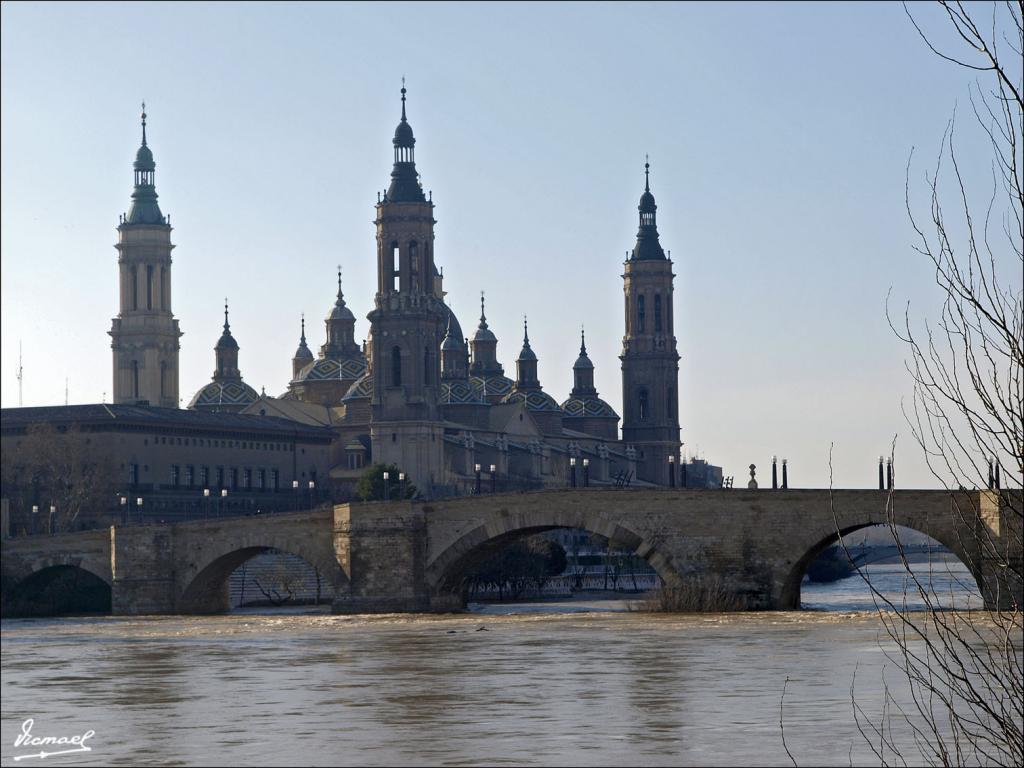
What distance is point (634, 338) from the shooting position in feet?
526

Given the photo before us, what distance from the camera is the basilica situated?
422ft

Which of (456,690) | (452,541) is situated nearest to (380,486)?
(452,541)

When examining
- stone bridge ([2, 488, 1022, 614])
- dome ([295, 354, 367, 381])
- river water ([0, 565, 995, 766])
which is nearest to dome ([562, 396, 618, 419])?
dome ([295, 354, 367, 381])

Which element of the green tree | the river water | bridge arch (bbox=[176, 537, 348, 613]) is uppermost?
the green tree

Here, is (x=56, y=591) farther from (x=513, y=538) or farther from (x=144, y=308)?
(x=144, y=308)

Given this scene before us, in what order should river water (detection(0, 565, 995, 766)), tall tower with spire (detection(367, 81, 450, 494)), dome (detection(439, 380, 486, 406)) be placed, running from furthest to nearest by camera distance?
dome (detection(439, 380, 486, 406)), tall tower with spire (detection(367, 81, 450, 494)), river water (detection(0, 565, 995, 766))

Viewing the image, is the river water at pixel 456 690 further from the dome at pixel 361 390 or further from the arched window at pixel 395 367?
the dome at pixel 361 390

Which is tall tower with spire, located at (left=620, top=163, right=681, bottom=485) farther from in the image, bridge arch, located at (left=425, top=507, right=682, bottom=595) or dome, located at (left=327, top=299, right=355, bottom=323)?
bridge arch, located at (left=425, top=507, right=682, bottom=595)

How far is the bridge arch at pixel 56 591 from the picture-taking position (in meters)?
73.9

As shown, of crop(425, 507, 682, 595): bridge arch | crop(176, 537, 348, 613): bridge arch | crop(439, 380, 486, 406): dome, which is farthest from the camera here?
crop(439, 380, 486, 406): dome

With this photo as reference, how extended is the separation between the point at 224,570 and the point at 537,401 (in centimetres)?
8692

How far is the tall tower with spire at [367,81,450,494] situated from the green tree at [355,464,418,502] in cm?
772

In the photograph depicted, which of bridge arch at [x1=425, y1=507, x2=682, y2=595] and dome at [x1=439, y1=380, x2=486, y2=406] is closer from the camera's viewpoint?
bridge arch at [x1=425, y1=507, x2=682, y2=595]

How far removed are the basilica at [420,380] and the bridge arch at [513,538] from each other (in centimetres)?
5954
